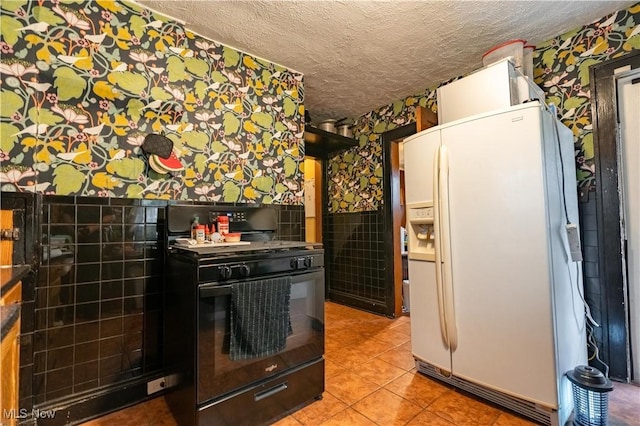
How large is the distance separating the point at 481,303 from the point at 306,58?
224cm

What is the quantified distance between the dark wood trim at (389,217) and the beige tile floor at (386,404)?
3.11 feet

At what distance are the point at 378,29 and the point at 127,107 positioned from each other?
5.83 ft

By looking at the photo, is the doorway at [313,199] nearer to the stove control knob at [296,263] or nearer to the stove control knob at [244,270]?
the stove control knob at [296,263]

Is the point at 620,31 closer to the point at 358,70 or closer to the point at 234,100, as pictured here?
the point at 358,70

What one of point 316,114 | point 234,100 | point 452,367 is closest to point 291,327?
point 452,367

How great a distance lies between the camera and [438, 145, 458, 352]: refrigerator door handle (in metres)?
1.71

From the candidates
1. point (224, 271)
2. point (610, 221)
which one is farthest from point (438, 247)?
point (224, 271)

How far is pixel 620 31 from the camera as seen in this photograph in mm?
1840

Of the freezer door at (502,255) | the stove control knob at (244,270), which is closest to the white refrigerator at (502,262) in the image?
the freezer door at (502,255)

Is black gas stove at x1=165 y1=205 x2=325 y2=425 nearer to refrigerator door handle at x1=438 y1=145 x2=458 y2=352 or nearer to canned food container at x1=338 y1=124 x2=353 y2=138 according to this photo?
refrigerator door handle at x1=438 y1=145 x2=458 y2=352

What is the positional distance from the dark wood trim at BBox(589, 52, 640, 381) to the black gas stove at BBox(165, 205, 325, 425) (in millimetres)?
1902

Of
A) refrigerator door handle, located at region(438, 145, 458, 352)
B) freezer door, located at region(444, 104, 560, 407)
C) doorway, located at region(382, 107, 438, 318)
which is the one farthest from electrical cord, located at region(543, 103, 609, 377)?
doorway, located at region(382, 107, 438, 318)

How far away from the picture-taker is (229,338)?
1.37 meters

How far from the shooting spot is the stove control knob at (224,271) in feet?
4.40
